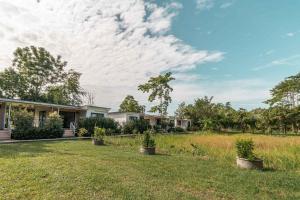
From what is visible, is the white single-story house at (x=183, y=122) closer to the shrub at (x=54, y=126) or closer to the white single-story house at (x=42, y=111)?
the white single-story house at (x=42, y=111)

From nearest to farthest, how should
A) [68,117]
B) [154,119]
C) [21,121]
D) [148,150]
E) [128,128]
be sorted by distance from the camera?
[148,150] < [21,121] < [68,117] < [128,128] < [154,119]

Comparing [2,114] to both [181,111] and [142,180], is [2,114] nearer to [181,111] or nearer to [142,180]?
[142,180]

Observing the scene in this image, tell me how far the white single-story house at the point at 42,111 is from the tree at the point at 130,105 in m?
16.7

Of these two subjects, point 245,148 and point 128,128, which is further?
point 128,128

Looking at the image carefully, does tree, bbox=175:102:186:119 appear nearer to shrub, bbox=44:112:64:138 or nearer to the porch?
the porch

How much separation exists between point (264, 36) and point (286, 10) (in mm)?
3418

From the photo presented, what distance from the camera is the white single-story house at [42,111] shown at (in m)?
17.8

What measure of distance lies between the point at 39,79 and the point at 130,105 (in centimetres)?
1665

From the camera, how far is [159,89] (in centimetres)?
3142

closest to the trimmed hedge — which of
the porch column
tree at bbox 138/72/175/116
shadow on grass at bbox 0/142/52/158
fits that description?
the porch column

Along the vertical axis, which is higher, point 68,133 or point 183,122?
point 183,122

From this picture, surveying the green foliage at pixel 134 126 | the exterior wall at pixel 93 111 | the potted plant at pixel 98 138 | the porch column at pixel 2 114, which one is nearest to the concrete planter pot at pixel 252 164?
the potted plant at pixel 98 138

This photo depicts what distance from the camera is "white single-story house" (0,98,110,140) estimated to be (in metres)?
17.8

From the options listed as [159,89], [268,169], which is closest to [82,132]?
[159,89]
